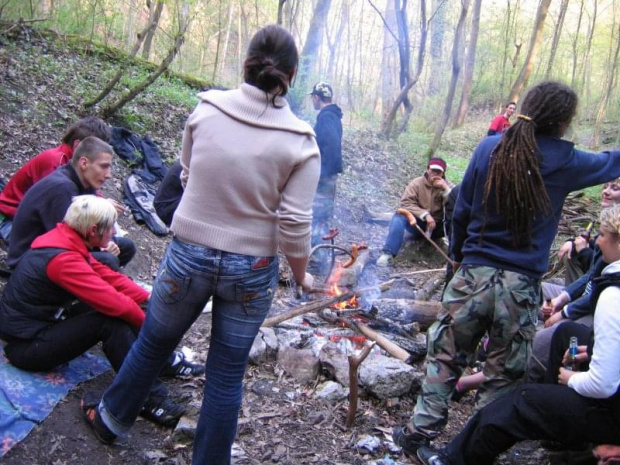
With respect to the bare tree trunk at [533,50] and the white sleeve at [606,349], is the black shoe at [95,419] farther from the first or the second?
the bare tree trunk at [533,50]

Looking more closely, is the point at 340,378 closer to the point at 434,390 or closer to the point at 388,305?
the point at 434,390

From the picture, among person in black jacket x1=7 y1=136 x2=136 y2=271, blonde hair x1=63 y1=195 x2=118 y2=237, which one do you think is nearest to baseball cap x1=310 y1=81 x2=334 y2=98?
person in black jacket x1=7 y1=136 x2=136 y2=271

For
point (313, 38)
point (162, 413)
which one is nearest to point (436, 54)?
point (313, 38)

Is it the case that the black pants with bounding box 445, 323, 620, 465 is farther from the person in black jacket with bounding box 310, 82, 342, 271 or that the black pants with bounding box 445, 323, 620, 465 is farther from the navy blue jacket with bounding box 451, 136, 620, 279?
the person in black jacket with bounding box 310, 82, 342, 271

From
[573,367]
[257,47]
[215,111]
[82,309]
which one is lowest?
[82,309]

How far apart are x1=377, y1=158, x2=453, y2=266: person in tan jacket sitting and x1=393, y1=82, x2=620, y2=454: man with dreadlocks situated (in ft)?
13.2

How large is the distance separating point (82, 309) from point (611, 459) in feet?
9.92

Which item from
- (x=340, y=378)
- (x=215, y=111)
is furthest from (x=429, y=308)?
(x=215, y=111)

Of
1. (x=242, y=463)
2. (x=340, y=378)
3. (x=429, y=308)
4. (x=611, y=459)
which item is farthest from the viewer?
(x=429, y=308)

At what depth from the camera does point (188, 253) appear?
6.84ft

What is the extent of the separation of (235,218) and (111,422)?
1323mm

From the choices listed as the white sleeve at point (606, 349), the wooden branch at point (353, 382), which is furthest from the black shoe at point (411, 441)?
the white sleeve at point (606, 349)

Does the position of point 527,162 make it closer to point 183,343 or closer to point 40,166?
point 183,343

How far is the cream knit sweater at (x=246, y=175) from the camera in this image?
199cm
